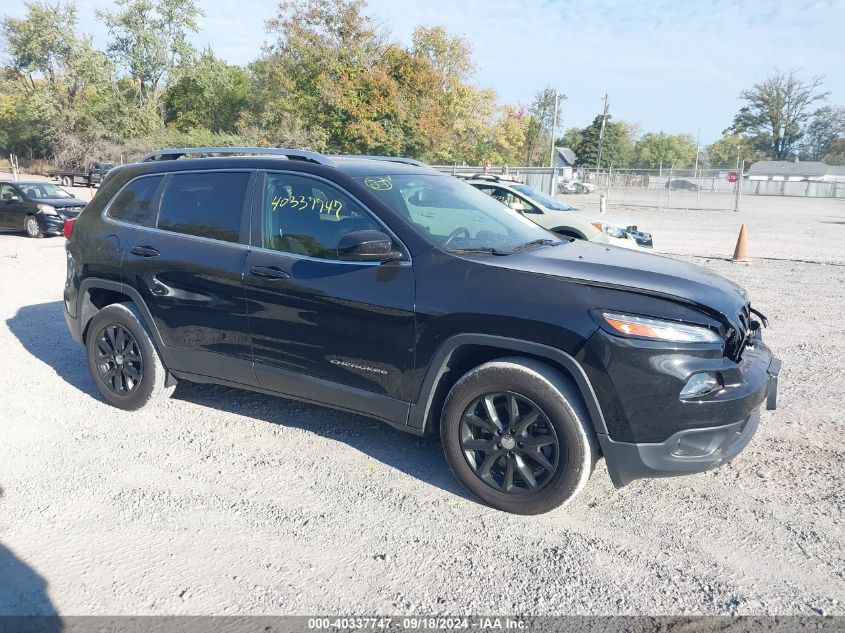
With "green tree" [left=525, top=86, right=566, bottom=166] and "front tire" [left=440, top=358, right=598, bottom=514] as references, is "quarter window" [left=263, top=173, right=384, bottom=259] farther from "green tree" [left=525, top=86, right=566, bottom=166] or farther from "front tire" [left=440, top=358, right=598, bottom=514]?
"green tree" [left=525, top=86, right=566, bottom=166]

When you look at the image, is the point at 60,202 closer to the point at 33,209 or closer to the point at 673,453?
the point at 33,209

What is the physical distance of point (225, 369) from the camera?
4.39m

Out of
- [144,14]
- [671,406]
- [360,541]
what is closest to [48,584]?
[360,541]

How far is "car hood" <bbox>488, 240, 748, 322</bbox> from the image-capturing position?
3.23 meters

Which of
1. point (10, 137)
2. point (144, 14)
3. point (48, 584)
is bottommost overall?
point (48, 584)

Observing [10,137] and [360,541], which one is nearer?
[360,541]

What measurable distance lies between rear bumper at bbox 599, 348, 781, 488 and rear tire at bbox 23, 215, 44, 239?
16.6 metres

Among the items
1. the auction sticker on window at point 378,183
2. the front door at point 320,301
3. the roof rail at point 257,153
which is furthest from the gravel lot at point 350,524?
the roof rail at point 257,153

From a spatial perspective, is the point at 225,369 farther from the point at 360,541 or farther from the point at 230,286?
the point at 360,541

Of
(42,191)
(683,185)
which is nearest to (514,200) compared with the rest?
(42,191)

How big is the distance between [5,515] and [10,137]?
2382 inches

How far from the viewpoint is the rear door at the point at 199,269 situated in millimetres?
4242

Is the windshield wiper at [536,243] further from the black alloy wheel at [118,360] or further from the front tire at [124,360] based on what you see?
the black alloy wheel at [118,360]

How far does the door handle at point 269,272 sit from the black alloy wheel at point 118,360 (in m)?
1.30
